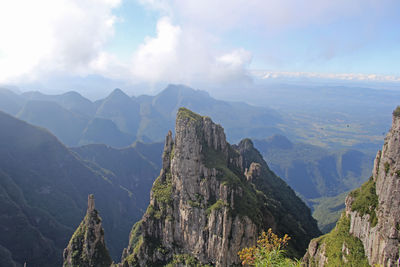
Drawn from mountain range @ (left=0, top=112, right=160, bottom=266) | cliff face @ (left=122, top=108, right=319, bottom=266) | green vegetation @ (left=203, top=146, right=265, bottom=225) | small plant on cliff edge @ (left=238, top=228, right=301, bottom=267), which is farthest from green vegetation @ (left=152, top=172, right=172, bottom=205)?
mountain range @ (left=0, top=112, right=160, bottom=266)

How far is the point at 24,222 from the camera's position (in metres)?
118

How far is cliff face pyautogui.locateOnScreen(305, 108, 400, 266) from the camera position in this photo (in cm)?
3428

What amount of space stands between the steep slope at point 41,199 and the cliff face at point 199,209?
68895 millimetres

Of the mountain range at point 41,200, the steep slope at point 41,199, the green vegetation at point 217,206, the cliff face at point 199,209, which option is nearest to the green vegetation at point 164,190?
the cliff face at point 199,209

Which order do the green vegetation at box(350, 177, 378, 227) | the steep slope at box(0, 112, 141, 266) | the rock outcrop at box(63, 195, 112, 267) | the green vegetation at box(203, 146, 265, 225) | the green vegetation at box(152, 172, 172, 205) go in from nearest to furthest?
the green vegetation at box(350, 177, 378, 227)
the green vegetation at box(203, 146, 265, 225)
the rock outcrop at box(63, 195, 112, 267)
the green vegetation at box(152, 172, 172, 205)
the steep slope at box(0, 112, 141, 266)

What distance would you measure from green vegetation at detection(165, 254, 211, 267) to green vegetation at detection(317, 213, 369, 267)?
99.8 ft

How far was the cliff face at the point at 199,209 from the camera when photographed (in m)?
61.2

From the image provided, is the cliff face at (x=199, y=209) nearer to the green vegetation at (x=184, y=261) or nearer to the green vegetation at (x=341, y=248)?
the green vegetation at (x=184, y=261)

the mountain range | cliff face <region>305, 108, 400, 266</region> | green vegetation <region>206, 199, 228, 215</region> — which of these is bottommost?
the mountain range

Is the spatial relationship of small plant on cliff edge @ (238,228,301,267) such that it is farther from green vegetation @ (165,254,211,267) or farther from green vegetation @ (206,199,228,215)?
green vegetation @ (165,254,211,267)

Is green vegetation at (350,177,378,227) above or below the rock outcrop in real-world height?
above

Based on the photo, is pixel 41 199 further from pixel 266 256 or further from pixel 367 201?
pixel 266 256

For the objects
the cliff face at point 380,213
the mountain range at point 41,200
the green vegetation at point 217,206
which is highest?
the cliff face at point 380,213

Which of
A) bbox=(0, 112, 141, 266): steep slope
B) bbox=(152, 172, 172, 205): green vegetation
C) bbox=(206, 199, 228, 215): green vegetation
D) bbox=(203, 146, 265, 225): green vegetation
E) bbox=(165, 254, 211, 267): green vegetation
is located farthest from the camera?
bbox=(0, 112, 141, 266): steep slope
